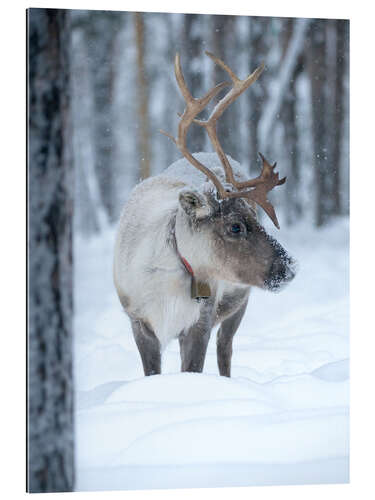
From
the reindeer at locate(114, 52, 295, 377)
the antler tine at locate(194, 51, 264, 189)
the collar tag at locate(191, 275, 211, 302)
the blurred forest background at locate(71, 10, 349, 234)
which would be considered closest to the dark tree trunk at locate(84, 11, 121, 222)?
the blurred forest background at locate(71, 10, 349, 234)

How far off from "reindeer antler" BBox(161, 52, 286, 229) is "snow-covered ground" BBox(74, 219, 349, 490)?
31cm

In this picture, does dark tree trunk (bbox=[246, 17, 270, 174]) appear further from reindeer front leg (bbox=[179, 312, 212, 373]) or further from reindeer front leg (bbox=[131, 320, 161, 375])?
reindeer front leg (bbox=[131, 320, 161, 375])

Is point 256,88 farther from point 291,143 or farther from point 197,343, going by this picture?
point 197,343

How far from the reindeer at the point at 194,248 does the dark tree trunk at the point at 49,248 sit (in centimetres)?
68

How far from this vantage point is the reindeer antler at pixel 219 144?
4336 mm

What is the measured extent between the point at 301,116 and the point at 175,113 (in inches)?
28.6

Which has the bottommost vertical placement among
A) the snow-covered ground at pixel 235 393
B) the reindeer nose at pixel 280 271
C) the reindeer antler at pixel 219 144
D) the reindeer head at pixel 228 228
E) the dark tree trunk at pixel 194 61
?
the snow-covered ground at pixel 235 393

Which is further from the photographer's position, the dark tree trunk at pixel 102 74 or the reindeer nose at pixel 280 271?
the dark tree trunk at pixel 102 74

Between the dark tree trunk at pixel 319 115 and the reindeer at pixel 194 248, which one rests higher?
the dark tree trunk at pixel 319 115

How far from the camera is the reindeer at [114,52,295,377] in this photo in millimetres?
4305

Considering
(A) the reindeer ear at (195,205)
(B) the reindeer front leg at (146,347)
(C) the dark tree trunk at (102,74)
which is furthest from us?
(B) the reindeer front leg at (146,347)

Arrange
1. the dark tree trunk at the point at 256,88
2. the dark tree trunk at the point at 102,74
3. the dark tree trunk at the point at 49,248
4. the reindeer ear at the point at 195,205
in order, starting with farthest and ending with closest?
the dark tree trunk at the point at 256,88
the dark tree trunk at the point at 102,74
the reindeer ear at the point at 195,205
the dark tree trunk at the point at 49,248

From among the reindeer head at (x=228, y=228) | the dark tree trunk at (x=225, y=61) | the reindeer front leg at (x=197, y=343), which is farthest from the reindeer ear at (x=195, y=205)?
the reindeer front leg at (x=197, y=343)

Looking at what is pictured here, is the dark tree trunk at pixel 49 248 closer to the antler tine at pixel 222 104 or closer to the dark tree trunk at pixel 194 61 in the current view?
the dark tree trunk at pixel 194 61
